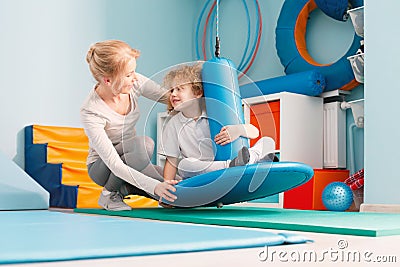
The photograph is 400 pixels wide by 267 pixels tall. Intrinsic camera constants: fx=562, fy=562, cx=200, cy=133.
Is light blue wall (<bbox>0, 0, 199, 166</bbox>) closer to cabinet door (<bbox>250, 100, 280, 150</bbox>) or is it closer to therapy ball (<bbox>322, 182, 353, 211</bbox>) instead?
therapy ball (<bbox>322, 182, 353, 211</bbox>)

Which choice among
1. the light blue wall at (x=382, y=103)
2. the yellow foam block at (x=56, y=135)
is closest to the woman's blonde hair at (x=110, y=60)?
the light blue wall at (x=382, y=103)

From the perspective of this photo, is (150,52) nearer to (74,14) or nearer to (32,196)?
(74,14)

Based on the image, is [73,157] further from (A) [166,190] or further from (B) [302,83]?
(A) [166,190]

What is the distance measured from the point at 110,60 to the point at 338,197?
1351mm

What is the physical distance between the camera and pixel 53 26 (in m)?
3.73

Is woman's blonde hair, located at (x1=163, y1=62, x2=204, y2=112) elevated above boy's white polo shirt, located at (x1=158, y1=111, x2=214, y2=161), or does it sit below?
above

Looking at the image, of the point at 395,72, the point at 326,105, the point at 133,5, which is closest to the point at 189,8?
the point at 133,5

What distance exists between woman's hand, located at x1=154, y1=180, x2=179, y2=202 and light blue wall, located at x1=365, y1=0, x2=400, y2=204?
115cm

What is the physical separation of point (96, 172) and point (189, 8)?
100 inches

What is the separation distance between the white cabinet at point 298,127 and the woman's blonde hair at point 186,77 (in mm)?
1094

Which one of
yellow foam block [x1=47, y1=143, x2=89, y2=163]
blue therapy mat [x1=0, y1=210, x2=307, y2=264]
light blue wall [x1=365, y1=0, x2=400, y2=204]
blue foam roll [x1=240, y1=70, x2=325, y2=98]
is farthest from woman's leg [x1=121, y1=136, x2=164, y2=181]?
yellow foam block [x1=47, y1=143, x2=89, y2=163]

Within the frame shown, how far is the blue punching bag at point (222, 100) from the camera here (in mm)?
1996

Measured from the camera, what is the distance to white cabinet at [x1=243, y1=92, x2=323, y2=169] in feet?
10.4

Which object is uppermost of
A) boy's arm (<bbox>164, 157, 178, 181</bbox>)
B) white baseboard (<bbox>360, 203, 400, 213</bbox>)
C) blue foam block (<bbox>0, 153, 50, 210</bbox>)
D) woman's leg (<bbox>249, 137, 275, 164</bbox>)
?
woman's leg (<bbox>249, 137, 275, 164</bbox>)
